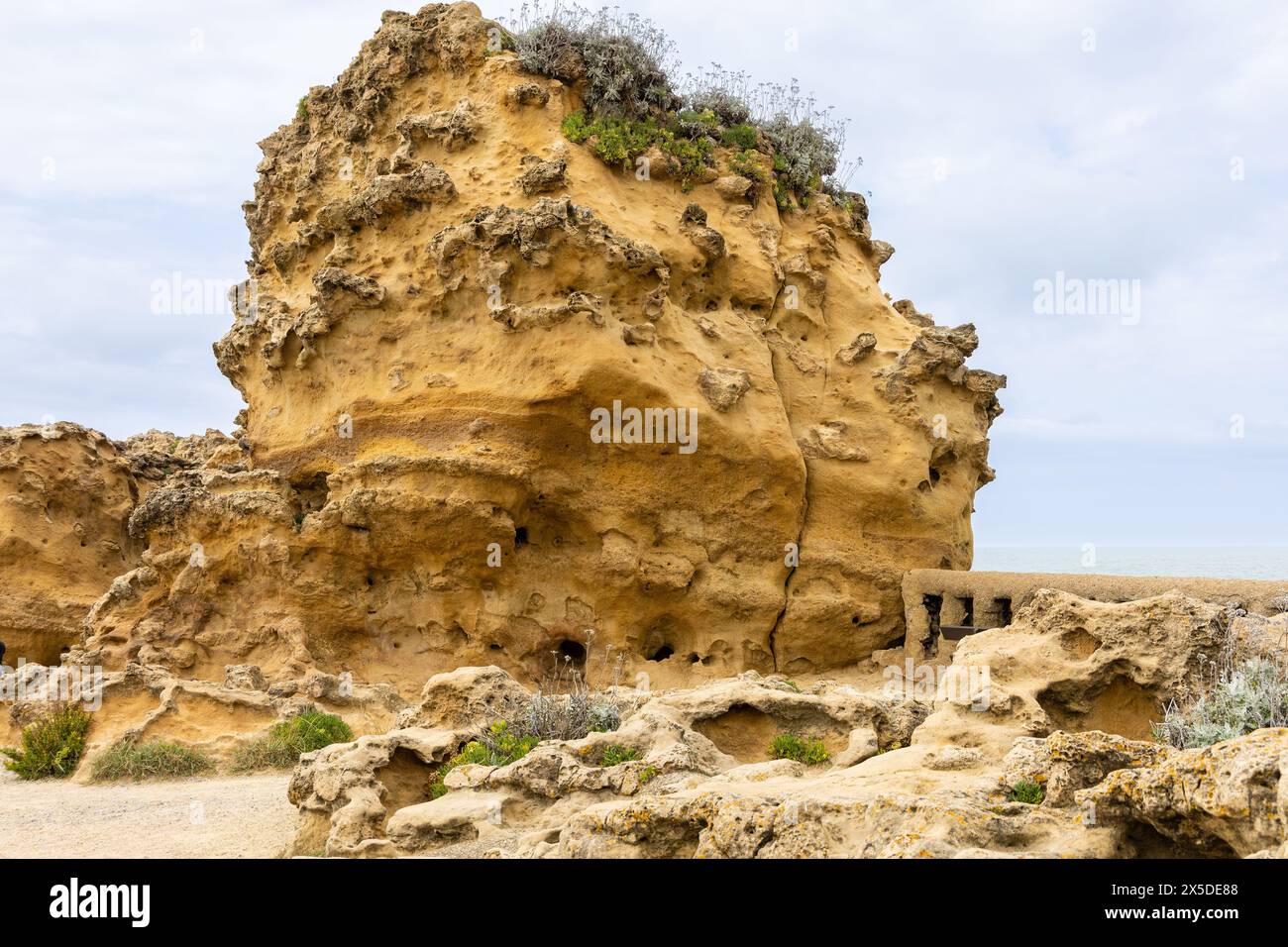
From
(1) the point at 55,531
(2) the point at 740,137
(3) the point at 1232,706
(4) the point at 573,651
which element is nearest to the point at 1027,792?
(3) the point at 1232,706

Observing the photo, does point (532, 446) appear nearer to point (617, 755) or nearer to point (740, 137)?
point (617, 755)

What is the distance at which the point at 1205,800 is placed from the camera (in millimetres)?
3586

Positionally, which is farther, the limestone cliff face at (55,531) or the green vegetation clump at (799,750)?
the limestone cliff face at (55,531)

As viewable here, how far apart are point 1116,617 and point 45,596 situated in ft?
49.3

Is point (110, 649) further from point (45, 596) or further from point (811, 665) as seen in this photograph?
point (811, 665)

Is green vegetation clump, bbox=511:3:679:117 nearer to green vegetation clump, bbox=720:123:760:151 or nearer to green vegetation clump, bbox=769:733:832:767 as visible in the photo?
green vegetation clump, bbox=720:123:760:151

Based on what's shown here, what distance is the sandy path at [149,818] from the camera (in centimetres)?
691

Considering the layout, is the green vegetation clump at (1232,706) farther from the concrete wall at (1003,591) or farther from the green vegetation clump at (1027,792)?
the concrete wall at (1003,591)

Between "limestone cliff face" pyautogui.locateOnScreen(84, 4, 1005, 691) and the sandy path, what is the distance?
2.80 meters

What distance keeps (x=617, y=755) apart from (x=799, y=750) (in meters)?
1.52

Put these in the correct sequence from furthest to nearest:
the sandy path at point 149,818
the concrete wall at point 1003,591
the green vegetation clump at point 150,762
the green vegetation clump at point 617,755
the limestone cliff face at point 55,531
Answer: the limestone cliff face at point 55,531 → the green vegetation clump at point 150,762 → the concrete wall at point 1003,591 → the sandy path at point 149,818 → the green vegetation clump at point 617,755

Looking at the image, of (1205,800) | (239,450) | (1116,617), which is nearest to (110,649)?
(239,450)

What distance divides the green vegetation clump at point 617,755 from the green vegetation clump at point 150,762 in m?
4.94

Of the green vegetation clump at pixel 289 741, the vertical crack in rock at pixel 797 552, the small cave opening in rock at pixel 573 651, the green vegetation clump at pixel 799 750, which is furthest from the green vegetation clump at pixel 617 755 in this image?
the vertical crack in rock at pixel 797 552
